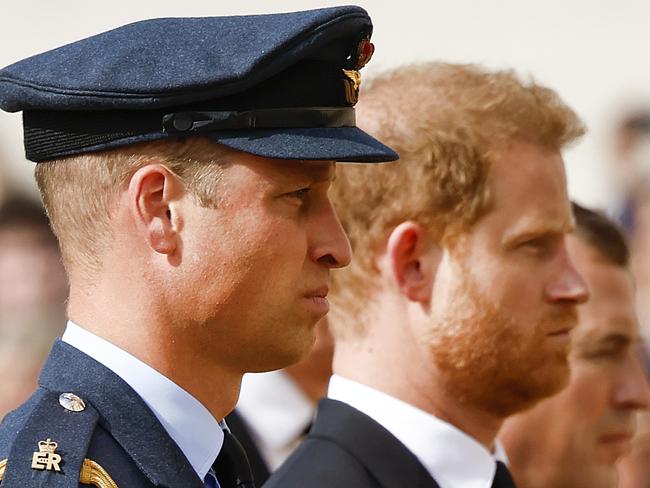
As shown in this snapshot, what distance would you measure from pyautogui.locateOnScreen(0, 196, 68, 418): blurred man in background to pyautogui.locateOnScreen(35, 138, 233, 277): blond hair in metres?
2.66

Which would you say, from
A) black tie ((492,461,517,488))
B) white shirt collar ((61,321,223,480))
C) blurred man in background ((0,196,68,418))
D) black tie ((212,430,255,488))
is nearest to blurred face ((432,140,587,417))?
black tie ((492,461,517,488))

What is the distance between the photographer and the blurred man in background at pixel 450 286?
11.0 ft

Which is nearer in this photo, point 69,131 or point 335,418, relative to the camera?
point 69,131

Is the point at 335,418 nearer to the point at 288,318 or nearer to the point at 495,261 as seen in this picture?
the point at 495,261

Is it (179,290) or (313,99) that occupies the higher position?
(313,99)

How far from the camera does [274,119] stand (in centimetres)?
253

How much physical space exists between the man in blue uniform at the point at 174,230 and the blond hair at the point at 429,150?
0.85 metres

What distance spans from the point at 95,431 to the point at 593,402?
241 centimetres

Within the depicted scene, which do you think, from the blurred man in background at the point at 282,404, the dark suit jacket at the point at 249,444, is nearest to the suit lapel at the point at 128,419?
the dark suit jacket at the point at 249,444

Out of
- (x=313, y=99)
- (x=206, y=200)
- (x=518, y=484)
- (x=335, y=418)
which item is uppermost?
(x=313, y=99)

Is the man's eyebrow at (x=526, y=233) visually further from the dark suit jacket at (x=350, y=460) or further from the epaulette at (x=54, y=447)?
the epaulette at (x=54, y=447)

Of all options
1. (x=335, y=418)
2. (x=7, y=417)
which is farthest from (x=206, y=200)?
(x=335, y=418)

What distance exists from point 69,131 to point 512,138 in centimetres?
124

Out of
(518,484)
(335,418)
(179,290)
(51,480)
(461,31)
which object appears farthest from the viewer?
(461,31)
